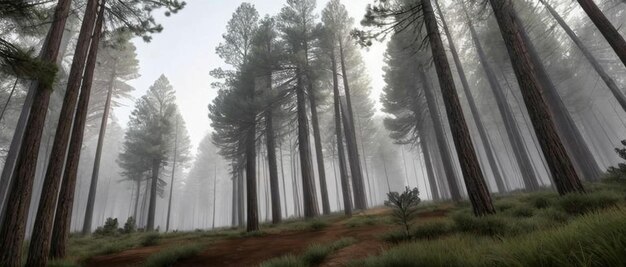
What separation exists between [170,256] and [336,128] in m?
11.3

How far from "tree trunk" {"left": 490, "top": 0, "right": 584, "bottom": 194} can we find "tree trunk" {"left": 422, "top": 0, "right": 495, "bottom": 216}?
1666mm

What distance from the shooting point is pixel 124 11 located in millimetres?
9078

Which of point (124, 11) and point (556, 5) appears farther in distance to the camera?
point (556, 5)

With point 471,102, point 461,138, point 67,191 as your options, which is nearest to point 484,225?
point 461,138

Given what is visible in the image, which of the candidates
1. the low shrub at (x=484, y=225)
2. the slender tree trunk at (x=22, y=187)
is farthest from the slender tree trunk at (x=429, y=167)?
the slender tree trunk at (x=22, y=187)

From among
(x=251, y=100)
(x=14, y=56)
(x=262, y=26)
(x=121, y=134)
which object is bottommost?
(x=14, y=56)

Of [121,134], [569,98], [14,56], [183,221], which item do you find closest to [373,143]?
[569,98]

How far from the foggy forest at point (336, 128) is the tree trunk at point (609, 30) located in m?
0.04

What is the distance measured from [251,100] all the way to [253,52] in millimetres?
2990

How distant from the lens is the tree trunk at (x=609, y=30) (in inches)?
312

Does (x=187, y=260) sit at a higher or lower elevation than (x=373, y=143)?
lower

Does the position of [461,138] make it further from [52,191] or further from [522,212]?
[52,191]

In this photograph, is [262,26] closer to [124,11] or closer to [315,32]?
[315,32]

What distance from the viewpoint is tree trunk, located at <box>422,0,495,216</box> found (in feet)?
20.4
